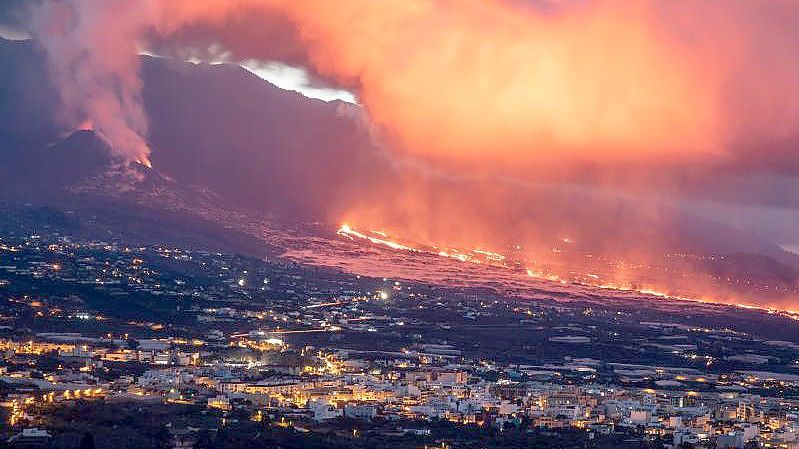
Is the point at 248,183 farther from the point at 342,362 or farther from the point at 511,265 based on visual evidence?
the point at 342,362

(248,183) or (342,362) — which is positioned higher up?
(248,183)

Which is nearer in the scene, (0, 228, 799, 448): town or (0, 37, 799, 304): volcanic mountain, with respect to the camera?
(0, 228, 799, 448): town

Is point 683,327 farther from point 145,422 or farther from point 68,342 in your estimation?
point 145,422

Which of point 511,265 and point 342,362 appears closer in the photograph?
point 342,362

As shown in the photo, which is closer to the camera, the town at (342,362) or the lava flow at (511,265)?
the town at (342,362)

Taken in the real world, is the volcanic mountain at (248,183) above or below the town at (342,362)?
above

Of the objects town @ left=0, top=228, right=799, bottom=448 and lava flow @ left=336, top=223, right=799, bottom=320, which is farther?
lava flow @ left=336, top=223, right=799, bottom=320

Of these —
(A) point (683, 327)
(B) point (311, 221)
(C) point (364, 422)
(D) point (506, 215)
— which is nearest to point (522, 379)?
(C) point (364, 422)

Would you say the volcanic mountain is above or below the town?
above

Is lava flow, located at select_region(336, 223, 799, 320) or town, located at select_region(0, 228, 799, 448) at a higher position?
lava flow, located at select_region(336, 223, 799, 320)

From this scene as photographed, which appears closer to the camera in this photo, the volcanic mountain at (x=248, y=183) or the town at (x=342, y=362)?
the town at (x=342, y=362)

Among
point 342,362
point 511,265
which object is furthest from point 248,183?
point 342,362
